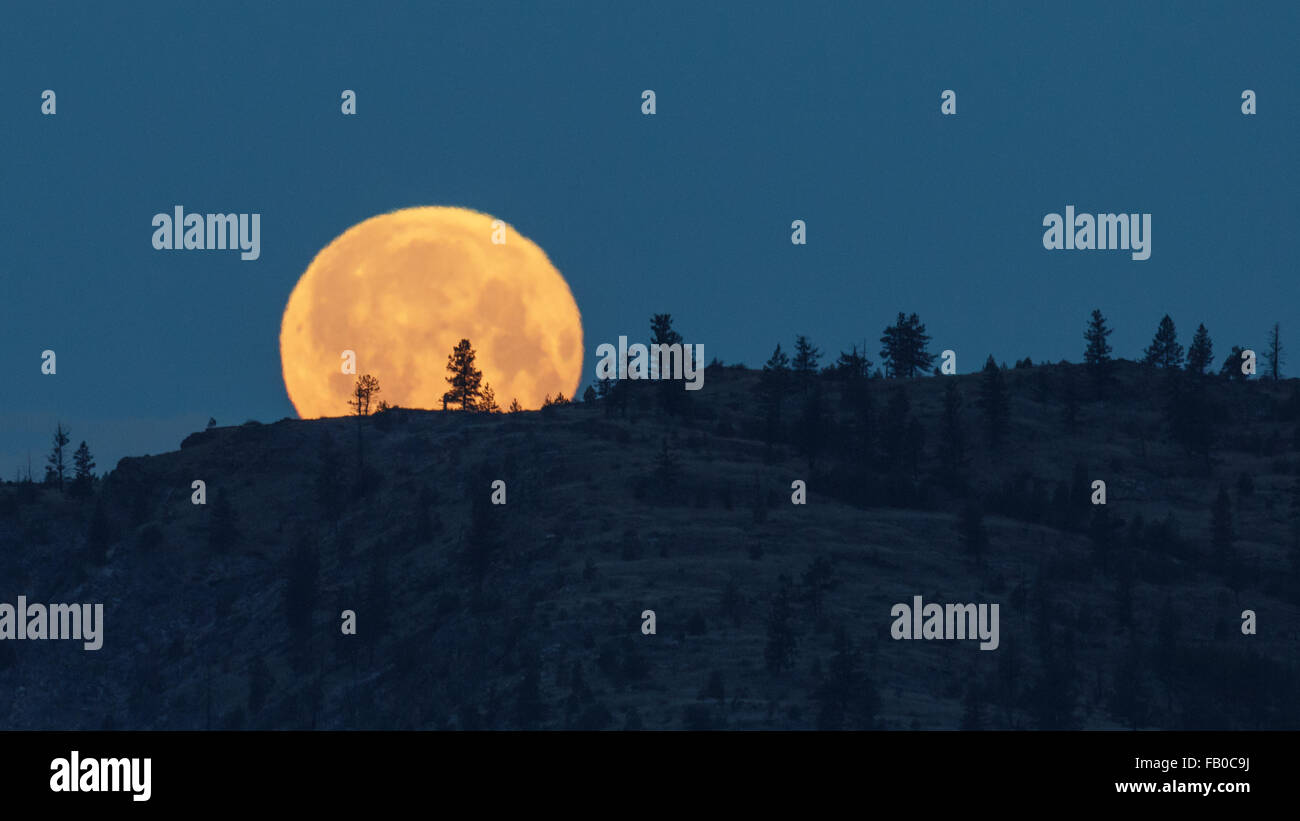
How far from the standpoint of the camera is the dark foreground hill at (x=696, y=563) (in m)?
76.9

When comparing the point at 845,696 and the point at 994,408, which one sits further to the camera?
the point at 994,408

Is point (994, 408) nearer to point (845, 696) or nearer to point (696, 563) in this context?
point (696, 563)

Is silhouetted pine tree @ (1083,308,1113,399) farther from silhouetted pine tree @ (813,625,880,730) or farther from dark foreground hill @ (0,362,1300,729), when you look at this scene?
silhouetted pine tree @ (813,625,880,730)

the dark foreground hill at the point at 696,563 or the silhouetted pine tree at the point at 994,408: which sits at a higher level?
→ the silhouetted pine tree at the point at 994,408

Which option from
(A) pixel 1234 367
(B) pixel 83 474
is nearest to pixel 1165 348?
(A) pixel 1234 367

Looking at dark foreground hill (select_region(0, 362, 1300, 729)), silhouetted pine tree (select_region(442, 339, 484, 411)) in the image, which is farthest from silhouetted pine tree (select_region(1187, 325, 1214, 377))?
silhouetted pine tree (select_region(442, 339, 484, 411))

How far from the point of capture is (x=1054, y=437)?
388 ft

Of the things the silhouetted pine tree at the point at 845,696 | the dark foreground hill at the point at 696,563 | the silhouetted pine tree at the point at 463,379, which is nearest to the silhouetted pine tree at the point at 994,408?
the dark foreground hill at the point at 696,563

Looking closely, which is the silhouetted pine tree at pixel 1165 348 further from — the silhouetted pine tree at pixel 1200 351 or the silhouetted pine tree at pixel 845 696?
the silhouetted pine tree at pixel 845 696

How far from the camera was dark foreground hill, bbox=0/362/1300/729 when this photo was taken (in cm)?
7694

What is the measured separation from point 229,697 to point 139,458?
36680 millimetres

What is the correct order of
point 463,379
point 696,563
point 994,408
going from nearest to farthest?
point 696,563
point 994,408
point 463,379

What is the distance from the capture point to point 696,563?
89.4 metres
